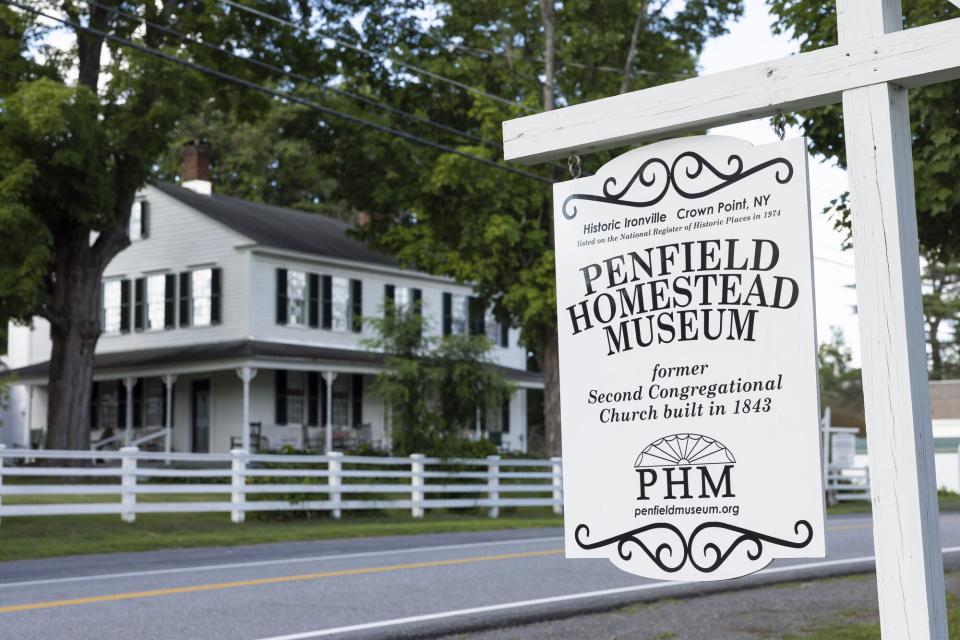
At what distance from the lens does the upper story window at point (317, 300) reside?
113ft

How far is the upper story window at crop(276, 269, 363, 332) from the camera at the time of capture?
3450cm

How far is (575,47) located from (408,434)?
9.38 m

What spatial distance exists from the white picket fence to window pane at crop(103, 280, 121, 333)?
10.9 metres

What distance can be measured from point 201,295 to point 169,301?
4.28ft

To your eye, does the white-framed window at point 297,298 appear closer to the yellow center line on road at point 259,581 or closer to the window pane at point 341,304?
the window pane at point 341,304

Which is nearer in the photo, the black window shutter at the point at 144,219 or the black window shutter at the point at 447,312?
the black window shutter at the point at 144,219

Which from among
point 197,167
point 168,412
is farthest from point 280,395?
point 197,167

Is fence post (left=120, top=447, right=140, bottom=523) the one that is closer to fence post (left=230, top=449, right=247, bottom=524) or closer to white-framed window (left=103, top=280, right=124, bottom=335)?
fence post (left=230, top=449, right=247, bottom=524)

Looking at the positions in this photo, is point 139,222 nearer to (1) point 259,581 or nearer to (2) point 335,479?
(2) point 335,479

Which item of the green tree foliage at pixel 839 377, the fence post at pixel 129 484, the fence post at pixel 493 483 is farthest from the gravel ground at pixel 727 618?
the green tree foliage at pixel 839 377

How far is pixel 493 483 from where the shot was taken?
75.5 feet

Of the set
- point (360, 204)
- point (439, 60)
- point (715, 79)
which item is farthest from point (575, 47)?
point (715, 79)

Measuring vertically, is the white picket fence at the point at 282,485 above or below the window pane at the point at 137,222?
below

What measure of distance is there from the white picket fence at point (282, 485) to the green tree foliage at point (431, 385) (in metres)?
0.85
